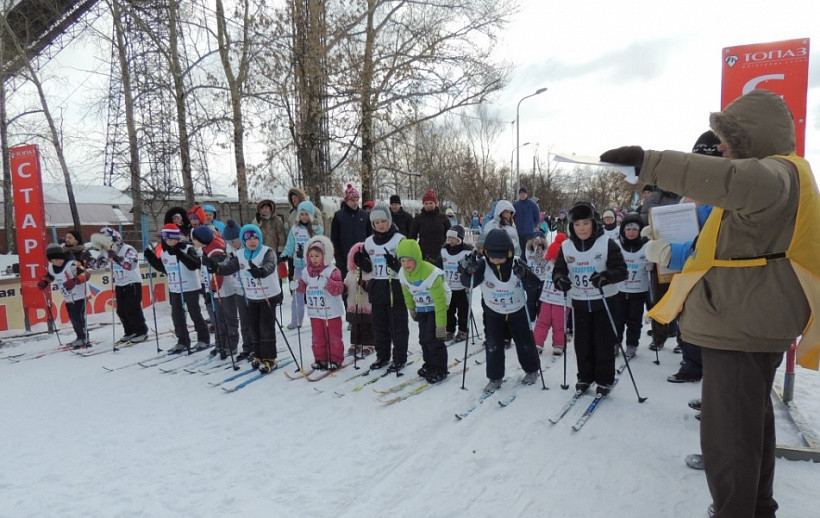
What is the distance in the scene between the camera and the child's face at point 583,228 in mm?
4238

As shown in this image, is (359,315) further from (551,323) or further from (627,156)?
(627,156)

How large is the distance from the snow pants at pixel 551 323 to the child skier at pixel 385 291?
1733 mm

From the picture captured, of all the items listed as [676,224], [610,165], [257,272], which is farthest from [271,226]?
[610,165]

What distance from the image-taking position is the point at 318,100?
412 inches

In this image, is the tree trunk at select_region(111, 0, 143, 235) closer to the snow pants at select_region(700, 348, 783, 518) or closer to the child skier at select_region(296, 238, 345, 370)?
the child skier at select_region(296, 238, 345, 370)

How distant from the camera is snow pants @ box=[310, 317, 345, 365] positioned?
18.2 ft

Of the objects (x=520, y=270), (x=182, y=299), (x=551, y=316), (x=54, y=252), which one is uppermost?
(x=54, y=252)

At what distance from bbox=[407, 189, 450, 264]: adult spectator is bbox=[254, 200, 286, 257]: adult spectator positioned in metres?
2.55

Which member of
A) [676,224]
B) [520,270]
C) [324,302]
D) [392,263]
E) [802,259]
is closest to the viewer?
[802,259]

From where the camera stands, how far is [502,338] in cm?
460

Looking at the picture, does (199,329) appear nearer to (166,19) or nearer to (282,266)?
(282,266)

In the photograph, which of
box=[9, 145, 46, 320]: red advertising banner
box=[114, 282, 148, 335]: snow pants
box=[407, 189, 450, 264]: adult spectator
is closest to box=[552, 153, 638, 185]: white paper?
box=[407, 189, 450, 264]: adult spectator

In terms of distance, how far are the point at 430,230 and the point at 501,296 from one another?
281 centimetres

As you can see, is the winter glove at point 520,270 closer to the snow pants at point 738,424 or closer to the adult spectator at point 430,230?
the snow pants at point 738,424
